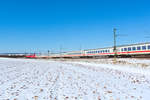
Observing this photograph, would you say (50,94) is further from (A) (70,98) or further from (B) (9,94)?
(B) (9,94)

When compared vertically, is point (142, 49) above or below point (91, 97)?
above

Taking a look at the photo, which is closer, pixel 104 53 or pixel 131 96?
pixel 131 96

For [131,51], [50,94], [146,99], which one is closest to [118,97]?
[146,99]

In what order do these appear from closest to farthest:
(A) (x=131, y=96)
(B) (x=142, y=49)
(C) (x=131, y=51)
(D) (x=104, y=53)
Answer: (A) (x=131, y=96), (B) (x=142, y=49), (C) (x=131, y=51), (D) (x=104, y=53)

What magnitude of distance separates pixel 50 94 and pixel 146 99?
434 cm

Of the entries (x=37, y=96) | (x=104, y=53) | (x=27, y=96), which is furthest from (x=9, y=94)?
(x=104, y=53)

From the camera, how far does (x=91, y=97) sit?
6566 millimetres

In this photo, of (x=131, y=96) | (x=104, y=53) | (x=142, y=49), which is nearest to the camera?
(x=131, y=96)

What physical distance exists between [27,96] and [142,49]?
32650mm

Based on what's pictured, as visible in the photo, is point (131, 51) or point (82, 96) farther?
point (131, 51)

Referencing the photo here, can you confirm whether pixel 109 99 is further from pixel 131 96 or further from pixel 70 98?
pixel 70 98

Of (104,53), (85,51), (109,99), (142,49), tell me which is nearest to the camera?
(109,99)

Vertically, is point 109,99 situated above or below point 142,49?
below

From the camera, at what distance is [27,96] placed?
6523 mm
